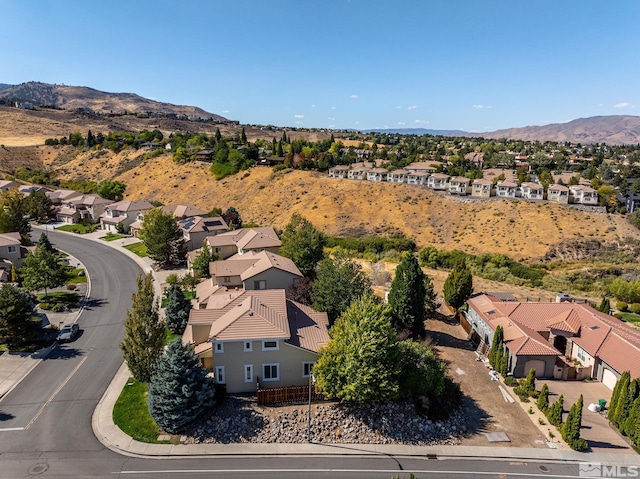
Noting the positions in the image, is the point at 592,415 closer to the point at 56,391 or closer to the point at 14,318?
the point at 56,391

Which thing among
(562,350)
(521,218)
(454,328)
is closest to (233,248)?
(454,328)

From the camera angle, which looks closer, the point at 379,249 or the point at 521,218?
the point at 379,249

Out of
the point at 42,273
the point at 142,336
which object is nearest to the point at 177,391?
the point at 142,336

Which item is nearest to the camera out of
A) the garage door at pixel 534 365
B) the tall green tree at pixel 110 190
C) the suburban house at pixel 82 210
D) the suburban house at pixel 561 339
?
the suburban house at pixel 561 339

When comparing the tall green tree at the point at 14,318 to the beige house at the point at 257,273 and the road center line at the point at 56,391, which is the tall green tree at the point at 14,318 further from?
the beige house at the point at 257,273

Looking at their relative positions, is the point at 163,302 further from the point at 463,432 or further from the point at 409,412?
the point at 463,432

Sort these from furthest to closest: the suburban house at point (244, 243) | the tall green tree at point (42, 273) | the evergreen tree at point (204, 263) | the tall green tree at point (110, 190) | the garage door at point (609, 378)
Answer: the tall green tree at point (110, 190)
the suburban house at point (244, 243)
the evergreen tree at point (204, 263)
the tall green tree at point (42, 273)
the garage door at point (609, 378)

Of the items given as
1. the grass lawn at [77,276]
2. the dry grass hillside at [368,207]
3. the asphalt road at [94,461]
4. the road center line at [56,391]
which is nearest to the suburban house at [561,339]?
the asphalt road at [94,461]
